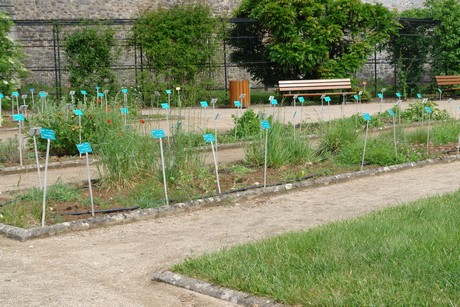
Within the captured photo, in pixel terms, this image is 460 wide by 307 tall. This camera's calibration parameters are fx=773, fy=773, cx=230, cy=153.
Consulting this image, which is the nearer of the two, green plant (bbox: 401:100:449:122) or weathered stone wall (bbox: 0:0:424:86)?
green plant (bbox: 401:100:449:122)

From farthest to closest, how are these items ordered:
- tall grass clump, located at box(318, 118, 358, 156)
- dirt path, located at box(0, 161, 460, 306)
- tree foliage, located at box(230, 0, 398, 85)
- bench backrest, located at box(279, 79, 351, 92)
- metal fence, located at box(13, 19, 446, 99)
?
tree foliage, located at box(230, 0, 398, 85)
bench backrest, located at box(279, 79, 351, 92)
metal fence, located at box(13, 19, 446, 99)
tall grass clump, located at box(318, 118, 358, 156)
dirt path, located at box(0, 161, 460, 306)

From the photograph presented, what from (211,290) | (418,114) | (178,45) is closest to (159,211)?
(211,290)

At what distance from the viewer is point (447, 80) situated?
75.2 feet

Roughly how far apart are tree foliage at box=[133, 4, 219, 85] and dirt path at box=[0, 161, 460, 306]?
12.9 meters

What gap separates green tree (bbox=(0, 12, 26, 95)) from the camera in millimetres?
16781

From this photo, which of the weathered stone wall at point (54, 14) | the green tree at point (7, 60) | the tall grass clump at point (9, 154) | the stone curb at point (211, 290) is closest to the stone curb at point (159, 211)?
the stone curb at point (211, 290)

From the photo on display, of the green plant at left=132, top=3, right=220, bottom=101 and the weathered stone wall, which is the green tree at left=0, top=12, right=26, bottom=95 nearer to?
the green plant at left=132, top=3, right=220, bottom=101

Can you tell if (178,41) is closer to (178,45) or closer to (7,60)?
(178,45)

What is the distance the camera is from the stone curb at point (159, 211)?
6.64 meters

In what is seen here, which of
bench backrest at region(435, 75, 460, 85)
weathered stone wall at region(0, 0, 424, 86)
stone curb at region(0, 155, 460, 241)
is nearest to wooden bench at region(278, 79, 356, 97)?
weathered stone wall at region(0, 0, 424, 86)

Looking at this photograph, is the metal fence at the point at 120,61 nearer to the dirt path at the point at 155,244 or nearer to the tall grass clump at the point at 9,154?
the tall grass clump at the point at 9,154

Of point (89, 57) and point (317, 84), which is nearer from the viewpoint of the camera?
point (89, 57)

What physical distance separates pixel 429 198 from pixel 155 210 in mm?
2626

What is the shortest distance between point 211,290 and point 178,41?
17070 mm
